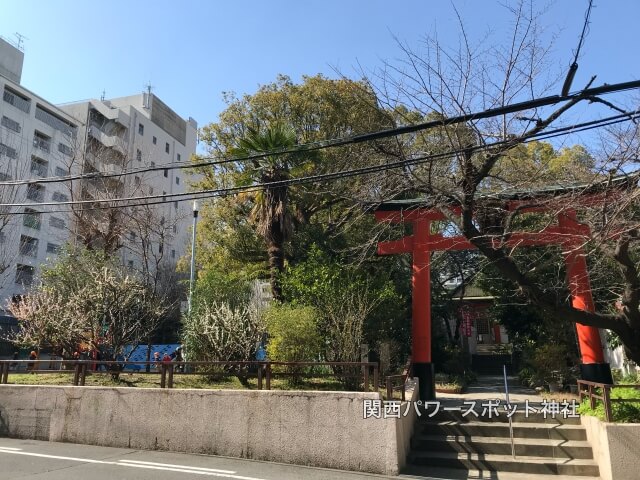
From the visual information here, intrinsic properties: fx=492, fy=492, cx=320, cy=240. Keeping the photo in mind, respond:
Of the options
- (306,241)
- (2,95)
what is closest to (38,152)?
(2,95)

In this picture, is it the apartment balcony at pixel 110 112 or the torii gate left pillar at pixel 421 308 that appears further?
the apartment balcony at pixel 110 112

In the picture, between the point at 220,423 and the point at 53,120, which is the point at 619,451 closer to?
the point at 220,423

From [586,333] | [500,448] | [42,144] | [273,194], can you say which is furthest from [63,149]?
[500,448]

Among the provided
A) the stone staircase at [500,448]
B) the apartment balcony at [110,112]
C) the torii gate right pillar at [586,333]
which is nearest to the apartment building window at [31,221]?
the apartment balcony at [110,112]

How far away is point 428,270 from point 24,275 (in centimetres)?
3670

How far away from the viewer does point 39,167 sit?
4244cm

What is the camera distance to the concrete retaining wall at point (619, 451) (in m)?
8.02

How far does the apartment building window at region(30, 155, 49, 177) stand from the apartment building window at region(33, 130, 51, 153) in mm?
1020

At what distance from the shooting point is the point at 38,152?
42312 millimetres

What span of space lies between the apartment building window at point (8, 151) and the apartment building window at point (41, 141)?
2915 mm

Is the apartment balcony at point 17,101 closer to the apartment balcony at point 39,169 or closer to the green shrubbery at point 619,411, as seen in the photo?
the apartment balcony at point 39,169

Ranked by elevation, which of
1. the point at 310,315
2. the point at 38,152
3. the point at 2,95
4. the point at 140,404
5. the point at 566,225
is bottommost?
the point at 140,404

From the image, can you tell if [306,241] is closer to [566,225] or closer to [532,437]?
[566,225]

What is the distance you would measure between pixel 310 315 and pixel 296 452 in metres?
3.65
